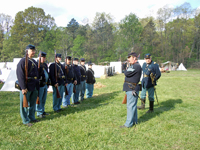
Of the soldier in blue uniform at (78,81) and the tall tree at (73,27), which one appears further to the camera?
the tall tree at (73,27)

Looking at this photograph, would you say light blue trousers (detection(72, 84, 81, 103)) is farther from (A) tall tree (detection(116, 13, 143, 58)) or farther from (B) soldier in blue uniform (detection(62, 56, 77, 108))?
(A) tall tree (detection(116, 13, 143, 58))

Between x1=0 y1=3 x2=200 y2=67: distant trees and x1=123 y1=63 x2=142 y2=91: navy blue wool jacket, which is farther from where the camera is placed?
x1=0 y1=3 x2=200 y2=67: distant trees

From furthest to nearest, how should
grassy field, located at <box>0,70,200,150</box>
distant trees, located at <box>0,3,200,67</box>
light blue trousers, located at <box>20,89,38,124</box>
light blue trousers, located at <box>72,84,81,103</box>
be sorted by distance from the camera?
distant trees, located at <box>0,3,200,67</box>
light blue trousers, located at <box>72,84,81,103</box>
light blue trousers, located at <box>20,89,38,124</box>
grassy field, located at <box>0,70,200,150</box>

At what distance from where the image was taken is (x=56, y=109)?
6.35m

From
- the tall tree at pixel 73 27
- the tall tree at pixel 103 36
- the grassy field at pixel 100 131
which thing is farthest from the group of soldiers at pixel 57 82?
the tall tree at pixel 73 27

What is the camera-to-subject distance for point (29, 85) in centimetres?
473

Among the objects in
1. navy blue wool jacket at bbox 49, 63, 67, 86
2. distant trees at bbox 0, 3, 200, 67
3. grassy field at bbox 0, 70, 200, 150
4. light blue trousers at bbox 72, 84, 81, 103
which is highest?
distant trees at bbox 0, 3, 200, 67

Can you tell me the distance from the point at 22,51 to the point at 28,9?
12900 mm

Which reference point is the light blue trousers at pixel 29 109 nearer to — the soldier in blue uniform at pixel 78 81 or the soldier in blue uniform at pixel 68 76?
the soldier in blue uniform at pixel 68 76

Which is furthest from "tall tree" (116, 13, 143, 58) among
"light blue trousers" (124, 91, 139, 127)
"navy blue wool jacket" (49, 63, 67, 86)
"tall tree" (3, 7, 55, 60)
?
"light blue trousers" (124, 91, 139, 127)

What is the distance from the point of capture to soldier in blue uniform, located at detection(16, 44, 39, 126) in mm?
4539

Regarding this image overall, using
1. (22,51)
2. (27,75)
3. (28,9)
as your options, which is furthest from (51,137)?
(28,9)

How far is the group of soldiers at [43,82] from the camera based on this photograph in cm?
468

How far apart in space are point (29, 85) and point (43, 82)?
2.90ft
